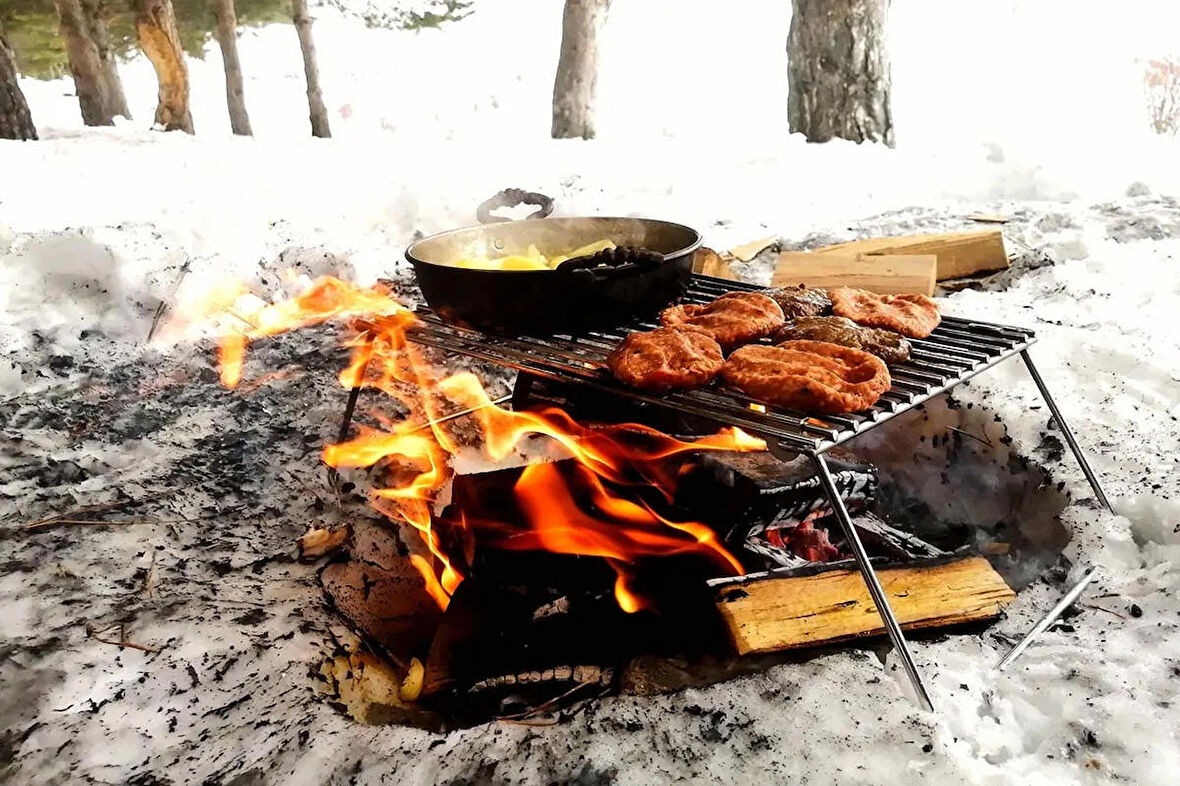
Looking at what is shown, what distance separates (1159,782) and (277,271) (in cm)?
547

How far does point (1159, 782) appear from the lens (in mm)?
1931

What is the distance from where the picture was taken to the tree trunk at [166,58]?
1254 centimetres

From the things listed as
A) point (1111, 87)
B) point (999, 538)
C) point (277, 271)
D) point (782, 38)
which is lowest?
point (999, 538)

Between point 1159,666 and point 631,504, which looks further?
point 631,504

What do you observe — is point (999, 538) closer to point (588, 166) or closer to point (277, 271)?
point (277, 271)

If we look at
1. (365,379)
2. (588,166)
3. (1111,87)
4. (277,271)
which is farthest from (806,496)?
(1111,87)

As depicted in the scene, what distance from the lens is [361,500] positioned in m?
3.66

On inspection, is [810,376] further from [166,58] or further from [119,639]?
[166,58]

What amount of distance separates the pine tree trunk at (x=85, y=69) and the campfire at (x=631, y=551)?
12282 mm

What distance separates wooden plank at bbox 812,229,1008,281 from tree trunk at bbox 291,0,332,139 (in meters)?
10.6

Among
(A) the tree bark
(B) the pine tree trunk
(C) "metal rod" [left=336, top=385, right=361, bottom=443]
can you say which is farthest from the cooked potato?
(B) the pine tree trunk

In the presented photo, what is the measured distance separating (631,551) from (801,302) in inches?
52.4

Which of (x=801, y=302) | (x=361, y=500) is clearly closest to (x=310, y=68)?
(x=361, y=500)

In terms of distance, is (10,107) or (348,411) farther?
(10,107)
